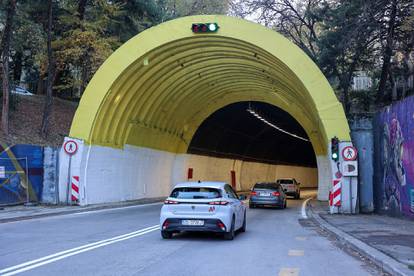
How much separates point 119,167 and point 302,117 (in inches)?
641

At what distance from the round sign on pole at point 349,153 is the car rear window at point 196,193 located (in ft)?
32.4

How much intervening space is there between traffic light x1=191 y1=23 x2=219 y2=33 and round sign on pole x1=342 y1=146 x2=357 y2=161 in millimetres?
7900

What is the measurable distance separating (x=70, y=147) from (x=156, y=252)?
45.9 feet

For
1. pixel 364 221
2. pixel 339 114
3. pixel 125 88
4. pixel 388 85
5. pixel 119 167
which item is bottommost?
pixel 364 221

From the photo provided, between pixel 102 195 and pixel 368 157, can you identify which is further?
pixel 102 195

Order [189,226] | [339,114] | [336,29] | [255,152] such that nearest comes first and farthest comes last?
1. [189,226]
2. [339,114]
3. [336,29]
4. [255,152]

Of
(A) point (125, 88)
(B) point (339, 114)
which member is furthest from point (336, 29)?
(A) point (125, 88)

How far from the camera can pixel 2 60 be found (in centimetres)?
2686

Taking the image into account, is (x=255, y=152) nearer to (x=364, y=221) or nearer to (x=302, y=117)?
(x=302, y=117)

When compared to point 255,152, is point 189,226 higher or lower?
lower

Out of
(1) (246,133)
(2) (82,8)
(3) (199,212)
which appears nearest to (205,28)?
(3) (199,212)

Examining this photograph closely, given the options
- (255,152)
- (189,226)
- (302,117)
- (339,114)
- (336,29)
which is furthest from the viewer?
(255,152)

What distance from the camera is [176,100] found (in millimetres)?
33625

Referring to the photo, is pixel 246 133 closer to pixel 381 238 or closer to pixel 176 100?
pixel 176 100
